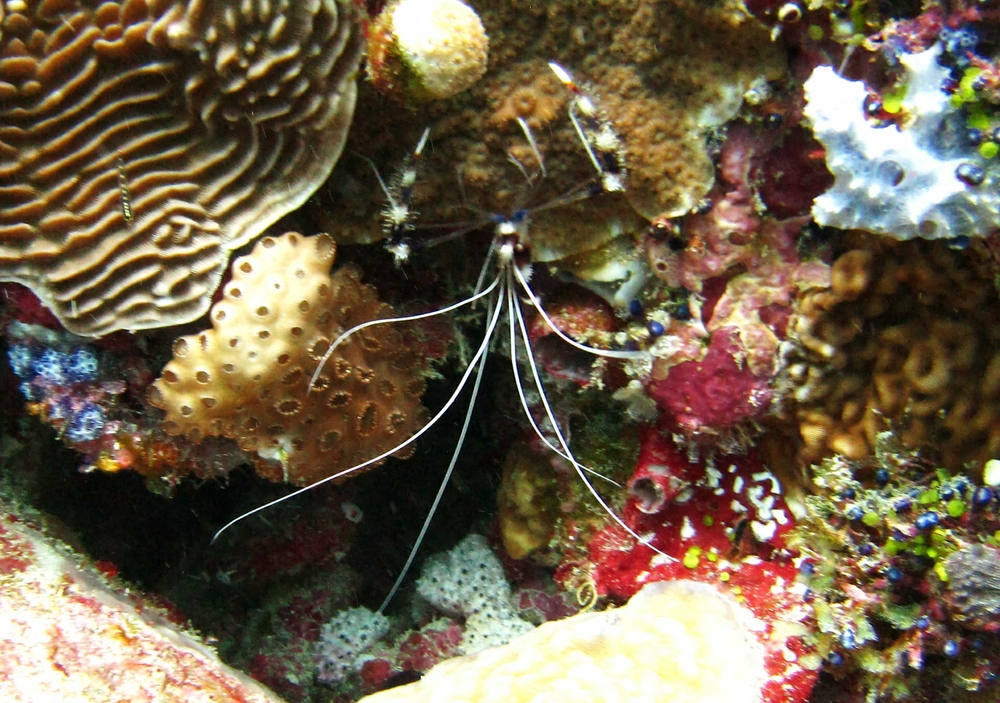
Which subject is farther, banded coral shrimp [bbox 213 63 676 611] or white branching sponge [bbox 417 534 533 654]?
white branching sponge [bbox 417 534 533 654]

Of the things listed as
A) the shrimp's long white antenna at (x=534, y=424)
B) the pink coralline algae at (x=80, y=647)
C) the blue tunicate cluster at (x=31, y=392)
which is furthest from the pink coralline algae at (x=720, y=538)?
the blue tunicate cluster at (x=31, y=392)

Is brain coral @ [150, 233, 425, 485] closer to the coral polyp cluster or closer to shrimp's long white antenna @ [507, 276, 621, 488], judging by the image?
shrimp's long white antenna @ [507, 276, 621, 488]

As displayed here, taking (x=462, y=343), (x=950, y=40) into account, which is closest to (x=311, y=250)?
(x=462, y=343)

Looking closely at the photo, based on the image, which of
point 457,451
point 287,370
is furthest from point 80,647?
point 457,451

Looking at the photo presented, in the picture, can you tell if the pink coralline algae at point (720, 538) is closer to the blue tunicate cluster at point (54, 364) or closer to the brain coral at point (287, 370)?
the brain coral at point (287, 370)

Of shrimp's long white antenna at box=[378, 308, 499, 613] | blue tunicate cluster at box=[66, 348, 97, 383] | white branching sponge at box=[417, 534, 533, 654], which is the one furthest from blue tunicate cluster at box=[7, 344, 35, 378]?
white branching sponge at box=[417, 534, 533, 654]

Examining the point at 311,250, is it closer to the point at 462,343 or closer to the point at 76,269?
the point at 76,269
